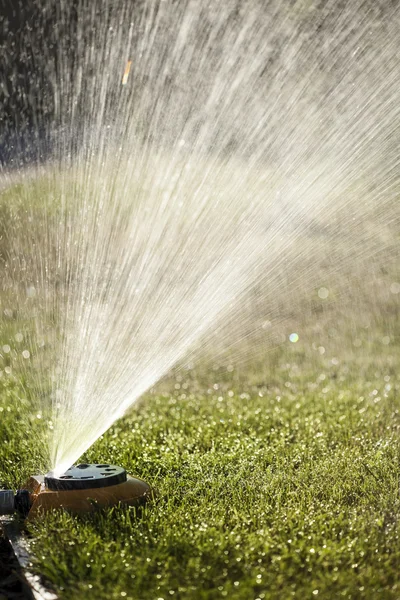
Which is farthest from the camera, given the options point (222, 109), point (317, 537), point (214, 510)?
point (222, 109)

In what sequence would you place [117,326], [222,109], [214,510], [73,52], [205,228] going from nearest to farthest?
1. [214,510]
2. [117,326]
3. [205,228]
4. [222,109]
5. [73,52]

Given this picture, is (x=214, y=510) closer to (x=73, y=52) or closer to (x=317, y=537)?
(x=317, y=537)

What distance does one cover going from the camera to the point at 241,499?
3775 mm

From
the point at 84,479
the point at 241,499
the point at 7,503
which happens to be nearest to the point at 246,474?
the point at 241,499

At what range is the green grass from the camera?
9.67ft

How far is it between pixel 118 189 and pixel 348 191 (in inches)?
141

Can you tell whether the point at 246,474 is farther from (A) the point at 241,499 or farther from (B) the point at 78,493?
(B) the point at 78,493

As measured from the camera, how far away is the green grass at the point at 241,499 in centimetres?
295

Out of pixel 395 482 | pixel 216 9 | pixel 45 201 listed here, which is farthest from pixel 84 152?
pixel 395 482

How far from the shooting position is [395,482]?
3.93 metres

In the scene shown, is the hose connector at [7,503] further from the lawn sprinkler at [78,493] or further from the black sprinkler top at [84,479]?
the black sprinkler top at [84,479]

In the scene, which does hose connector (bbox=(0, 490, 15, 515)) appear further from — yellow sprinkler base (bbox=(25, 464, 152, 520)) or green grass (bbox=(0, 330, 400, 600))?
green grass (bbox=(0, 330, 400, 600))

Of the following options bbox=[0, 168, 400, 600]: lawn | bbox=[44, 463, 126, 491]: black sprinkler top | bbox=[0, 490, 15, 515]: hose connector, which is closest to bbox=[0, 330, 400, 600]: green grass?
bbox=[0, 168, 400, 600]: lawn

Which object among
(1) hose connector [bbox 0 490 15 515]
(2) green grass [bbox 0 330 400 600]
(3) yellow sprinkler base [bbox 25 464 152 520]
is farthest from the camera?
(1) hose connector [bbox 0 490 15 515]
